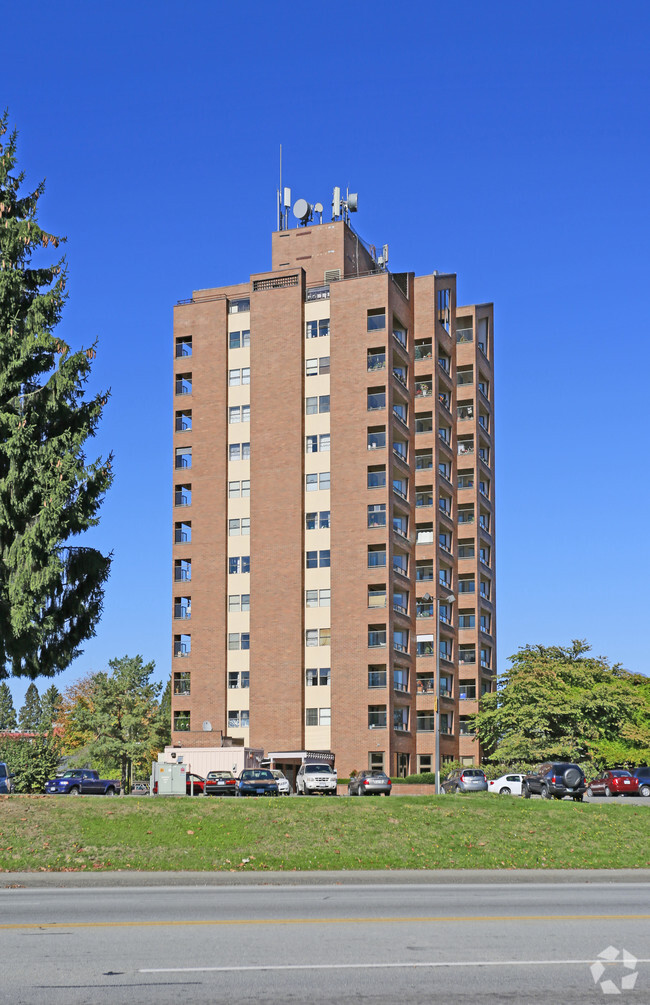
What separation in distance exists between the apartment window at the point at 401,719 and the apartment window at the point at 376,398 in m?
20.9

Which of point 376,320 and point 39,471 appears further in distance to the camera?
point 376,320

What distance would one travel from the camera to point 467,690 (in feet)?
293

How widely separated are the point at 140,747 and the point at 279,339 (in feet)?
138

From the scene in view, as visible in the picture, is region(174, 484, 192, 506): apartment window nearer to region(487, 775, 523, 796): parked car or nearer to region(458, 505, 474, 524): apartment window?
region(458, 505, 474, 524): apartment window

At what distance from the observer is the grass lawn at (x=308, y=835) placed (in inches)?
843

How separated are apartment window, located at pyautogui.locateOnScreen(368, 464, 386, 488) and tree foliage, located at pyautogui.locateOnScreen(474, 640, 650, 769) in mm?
16110

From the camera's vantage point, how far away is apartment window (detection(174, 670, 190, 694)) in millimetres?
78062

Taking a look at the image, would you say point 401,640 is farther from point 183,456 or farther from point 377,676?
point 183,456

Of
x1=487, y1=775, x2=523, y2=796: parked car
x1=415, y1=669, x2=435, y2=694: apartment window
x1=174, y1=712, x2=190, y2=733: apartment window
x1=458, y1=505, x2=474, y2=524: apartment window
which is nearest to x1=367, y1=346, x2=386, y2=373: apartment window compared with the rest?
x1=458, y1=505, x2=474, y2=524: apartment window

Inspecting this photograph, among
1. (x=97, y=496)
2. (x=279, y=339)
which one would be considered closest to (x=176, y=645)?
(x=279, y=339)

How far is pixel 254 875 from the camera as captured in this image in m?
19.6

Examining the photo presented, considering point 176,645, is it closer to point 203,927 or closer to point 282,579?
point 282,579

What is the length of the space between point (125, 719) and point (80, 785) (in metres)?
40.6

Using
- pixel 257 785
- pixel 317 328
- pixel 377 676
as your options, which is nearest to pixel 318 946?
pixel 257 785
